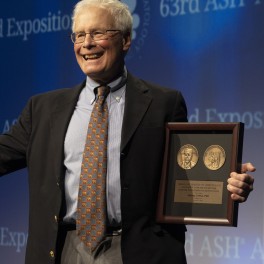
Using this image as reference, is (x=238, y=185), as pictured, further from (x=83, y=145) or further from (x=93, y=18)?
(x=93, y=18)

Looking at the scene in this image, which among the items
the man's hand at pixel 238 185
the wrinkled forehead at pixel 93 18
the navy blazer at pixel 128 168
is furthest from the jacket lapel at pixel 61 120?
the man's hand at pixel 238 185

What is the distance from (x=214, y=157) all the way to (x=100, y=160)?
350 millimetres

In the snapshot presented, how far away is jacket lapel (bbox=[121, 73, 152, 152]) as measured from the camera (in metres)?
1.99

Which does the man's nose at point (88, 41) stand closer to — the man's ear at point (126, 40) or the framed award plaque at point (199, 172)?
the man's ear at point (126, 40)

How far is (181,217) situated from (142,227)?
A: 0.13 meters

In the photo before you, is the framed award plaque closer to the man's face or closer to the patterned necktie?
the patterned necktie

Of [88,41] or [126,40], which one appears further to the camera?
[126,40]

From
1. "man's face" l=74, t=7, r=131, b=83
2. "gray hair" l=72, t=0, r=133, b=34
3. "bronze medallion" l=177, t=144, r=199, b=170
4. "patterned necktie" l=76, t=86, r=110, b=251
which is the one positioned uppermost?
"gray hair" l=72, t=0, r=133, b=34

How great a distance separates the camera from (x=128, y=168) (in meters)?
1.95

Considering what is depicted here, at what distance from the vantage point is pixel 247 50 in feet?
11.0

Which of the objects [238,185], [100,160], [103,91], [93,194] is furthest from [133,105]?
[238,185]

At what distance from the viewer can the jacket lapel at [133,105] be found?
78.3 inches

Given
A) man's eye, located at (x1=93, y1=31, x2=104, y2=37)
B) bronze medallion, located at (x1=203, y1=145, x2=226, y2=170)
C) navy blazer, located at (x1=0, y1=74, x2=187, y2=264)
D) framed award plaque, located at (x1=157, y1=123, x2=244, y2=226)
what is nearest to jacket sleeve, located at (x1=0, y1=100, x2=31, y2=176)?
navy blazer, located at (x1=0, y1=74, x2=187, y2=264)

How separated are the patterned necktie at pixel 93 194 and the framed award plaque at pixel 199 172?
18cm
